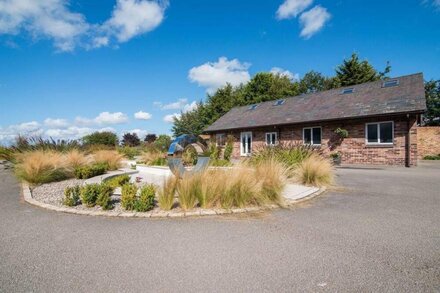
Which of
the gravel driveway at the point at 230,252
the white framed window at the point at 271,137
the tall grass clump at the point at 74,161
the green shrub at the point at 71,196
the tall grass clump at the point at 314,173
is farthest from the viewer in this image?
the white framed window at the point at 271,137

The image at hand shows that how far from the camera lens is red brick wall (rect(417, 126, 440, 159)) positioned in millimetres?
19078

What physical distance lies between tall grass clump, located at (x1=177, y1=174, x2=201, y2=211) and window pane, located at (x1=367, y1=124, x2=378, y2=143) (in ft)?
43.6

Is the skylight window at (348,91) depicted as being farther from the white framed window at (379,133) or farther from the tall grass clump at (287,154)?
the tall grass clump at (287,154)

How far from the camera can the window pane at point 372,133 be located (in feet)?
47.5

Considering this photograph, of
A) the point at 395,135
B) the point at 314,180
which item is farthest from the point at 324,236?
the point at 395,135

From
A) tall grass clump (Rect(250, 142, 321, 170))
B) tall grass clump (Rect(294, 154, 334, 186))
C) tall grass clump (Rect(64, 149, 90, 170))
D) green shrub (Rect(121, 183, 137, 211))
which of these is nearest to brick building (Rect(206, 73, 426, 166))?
tall grass clump (Rect(250, 142, 321, 170))

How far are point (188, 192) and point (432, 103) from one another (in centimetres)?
5113

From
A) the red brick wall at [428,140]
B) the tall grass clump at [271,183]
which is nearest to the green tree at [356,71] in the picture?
the red brick wall at [428,140]

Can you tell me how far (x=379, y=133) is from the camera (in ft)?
46.8

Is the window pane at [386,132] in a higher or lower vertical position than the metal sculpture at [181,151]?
higher

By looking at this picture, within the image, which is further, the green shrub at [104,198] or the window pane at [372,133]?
the window pane at [372,133]

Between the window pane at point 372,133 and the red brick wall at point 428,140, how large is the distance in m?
8.08

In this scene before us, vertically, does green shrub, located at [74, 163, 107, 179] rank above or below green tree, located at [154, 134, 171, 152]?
below

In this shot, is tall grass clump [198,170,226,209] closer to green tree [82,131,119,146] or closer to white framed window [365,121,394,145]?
white framed window [365,121,394,145]
